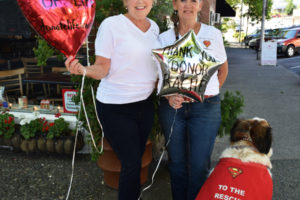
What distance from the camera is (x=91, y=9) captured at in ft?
6.15

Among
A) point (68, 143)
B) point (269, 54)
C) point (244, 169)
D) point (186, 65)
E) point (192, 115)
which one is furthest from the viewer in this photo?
point (269, 54)

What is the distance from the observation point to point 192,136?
2.15 meters

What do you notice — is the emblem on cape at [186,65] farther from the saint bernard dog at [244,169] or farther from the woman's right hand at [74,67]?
the saint bernard dog at [244,169]

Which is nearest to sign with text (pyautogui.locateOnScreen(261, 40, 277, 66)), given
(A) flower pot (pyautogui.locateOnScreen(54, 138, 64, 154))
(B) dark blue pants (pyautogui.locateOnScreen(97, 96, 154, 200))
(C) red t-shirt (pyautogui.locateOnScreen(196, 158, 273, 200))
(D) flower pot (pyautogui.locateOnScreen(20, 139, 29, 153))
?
(A) flower pot (pyautogui.locateOnScreen(54, 138, 64, 154))

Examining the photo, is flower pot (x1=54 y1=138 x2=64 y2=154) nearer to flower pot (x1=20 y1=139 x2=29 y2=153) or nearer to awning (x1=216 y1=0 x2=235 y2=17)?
flower pot (x1=20 y1=139 x2=29 y2=153)

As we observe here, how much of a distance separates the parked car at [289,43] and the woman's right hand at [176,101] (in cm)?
1747

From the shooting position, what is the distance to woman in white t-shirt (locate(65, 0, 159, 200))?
1878 millimetres

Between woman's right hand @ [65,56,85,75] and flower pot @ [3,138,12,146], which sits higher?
woman's right hand @ [65,56,85,75]

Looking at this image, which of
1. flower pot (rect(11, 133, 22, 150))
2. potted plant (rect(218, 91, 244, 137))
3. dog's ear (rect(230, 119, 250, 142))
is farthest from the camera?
flower pot (rect(11, 133, 22, 150))

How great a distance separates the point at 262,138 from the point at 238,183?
0.50m

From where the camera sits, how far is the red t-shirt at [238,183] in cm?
185

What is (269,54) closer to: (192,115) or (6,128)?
(6,128)

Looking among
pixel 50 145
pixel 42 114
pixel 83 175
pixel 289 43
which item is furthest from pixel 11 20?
pixel 289 43

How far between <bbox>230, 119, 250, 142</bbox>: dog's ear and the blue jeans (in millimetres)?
244
